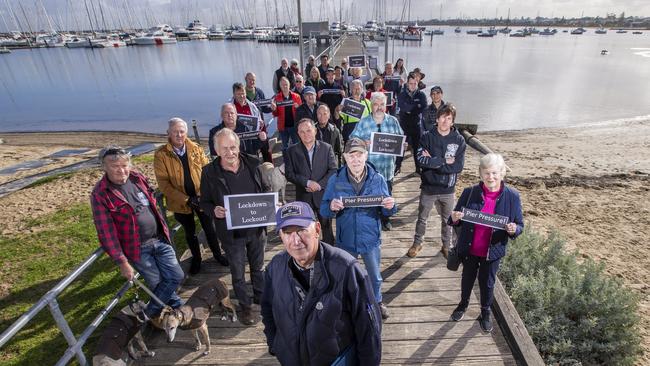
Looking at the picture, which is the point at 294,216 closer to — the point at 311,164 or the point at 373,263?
the point at 373,263

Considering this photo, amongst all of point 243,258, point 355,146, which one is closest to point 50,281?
point 243,258

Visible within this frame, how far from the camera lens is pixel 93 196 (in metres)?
3.53

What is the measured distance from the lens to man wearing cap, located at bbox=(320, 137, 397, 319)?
3.96m

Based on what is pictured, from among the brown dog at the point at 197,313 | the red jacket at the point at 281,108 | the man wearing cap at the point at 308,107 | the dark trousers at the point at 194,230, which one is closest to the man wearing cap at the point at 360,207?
the brown dog at the point at 197,313

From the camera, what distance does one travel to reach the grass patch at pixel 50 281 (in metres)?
5.18

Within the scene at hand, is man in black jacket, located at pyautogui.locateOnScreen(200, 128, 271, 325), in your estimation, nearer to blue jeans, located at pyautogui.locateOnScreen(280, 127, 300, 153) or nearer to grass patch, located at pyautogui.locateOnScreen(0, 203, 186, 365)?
grass patch, located at pyautogui.locateOnScreen(0, 203, 186, 365)

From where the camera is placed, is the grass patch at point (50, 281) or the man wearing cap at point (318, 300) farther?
the grass patch at point (50, 281)

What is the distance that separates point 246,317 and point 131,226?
186 centimetres

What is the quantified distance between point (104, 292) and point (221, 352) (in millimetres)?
3648

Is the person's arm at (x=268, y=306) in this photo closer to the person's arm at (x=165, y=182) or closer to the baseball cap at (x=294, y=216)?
the baseball cap at (x=294, y=216)

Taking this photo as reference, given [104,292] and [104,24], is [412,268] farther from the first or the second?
[104,24]

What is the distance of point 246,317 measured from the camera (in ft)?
14.8

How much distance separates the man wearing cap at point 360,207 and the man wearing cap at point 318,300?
5.20ft

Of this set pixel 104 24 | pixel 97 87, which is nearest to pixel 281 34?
pixel 97 87
